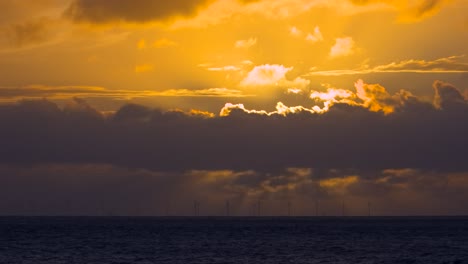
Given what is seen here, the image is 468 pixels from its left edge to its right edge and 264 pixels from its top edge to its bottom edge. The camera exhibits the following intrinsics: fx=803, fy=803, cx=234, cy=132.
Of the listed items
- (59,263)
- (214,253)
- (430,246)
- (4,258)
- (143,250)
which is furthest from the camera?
(430,246)

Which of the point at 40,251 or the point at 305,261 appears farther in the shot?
the point at 40,251

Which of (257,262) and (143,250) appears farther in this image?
(143,250)

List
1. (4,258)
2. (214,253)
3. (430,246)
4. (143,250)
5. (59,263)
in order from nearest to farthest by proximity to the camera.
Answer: (59,263) → (4,258) → (214,253) → (143,250) → (430,246)

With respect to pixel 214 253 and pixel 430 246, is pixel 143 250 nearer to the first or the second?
pixel 214 253

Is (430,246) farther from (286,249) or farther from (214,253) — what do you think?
(214,253)

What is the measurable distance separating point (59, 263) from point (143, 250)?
3900 cm

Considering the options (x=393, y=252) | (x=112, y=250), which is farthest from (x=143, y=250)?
(x=393, y=252)

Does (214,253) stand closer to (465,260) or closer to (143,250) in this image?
(143,250)

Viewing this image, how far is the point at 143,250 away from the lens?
171 m

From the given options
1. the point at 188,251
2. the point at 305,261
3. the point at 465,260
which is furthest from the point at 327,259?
the point at 188,251

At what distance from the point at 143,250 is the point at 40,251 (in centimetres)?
2133

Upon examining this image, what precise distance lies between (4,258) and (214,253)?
4102 centimetres

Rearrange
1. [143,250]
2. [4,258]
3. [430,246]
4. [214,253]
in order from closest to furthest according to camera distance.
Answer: [4,258] → [214,253] → [143,250] → [430,246]

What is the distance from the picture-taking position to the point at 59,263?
437 ft
